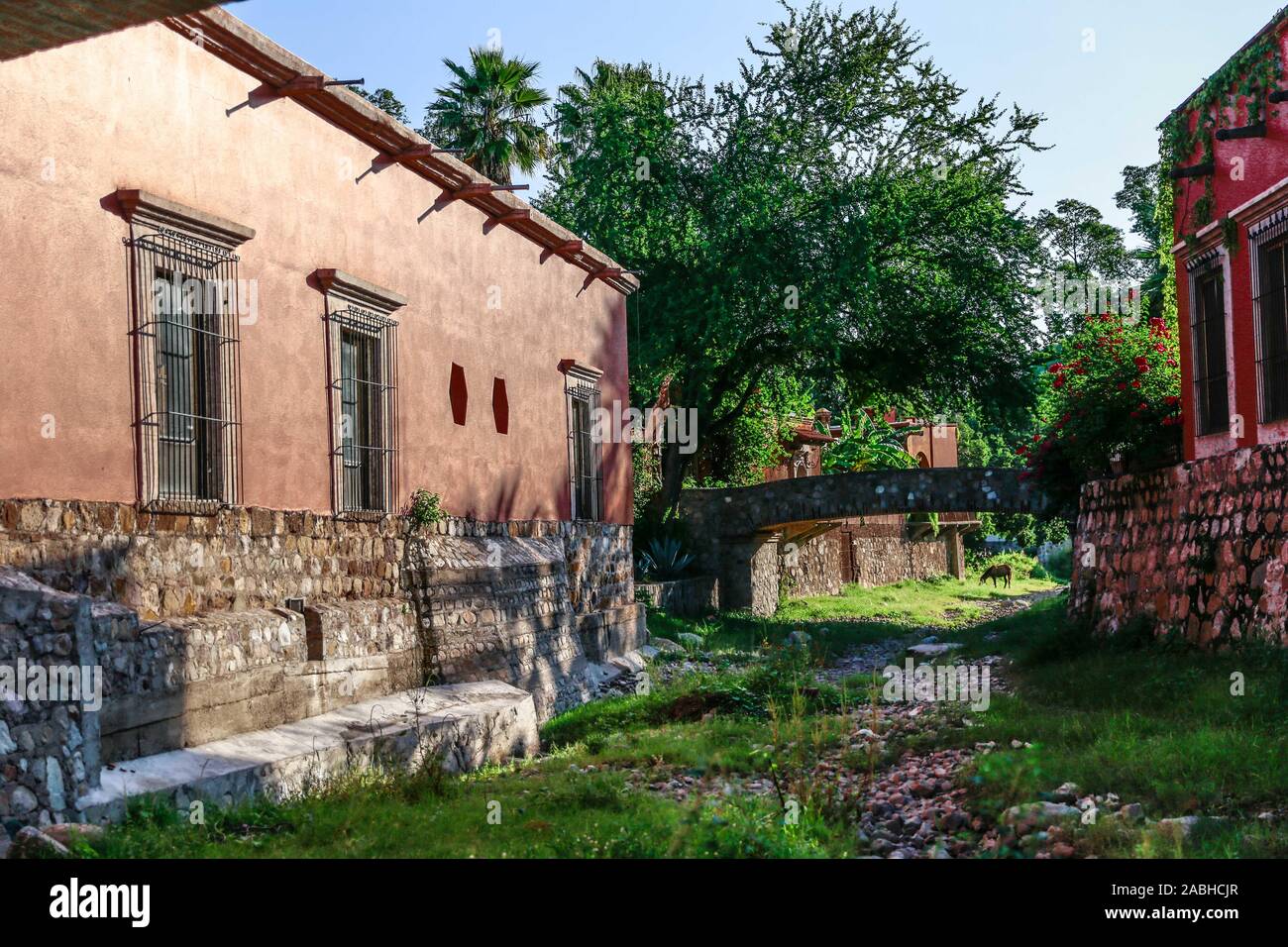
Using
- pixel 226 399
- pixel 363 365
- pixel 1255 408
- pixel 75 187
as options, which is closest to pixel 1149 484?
pixel 1255 408

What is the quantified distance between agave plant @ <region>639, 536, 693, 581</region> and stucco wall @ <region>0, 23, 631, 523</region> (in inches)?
325

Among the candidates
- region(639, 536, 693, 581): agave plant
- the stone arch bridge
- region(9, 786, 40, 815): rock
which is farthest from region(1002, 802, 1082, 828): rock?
the stone arch bridge

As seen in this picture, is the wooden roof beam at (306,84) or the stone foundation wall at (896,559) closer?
the wooden roof beam at (306,84)

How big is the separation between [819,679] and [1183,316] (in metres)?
5.54

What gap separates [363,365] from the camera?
11.9m

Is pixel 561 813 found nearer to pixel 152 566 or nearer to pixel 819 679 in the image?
pixel 152 566

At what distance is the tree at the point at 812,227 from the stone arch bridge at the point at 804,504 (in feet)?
3.65

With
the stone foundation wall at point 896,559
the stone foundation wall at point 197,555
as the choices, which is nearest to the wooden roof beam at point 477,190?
the stone foundation wall at point 197,555

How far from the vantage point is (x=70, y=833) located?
6.08 metres

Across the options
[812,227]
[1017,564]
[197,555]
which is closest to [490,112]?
[812,227]

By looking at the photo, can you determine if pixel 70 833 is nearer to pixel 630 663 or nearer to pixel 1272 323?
pixel 1272 323

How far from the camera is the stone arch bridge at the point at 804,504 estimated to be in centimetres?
2452

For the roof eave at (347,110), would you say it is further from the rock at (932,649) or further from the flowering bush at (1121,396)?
the rock at (932,649)

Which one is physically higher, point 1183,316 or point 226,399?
point 1183,316
